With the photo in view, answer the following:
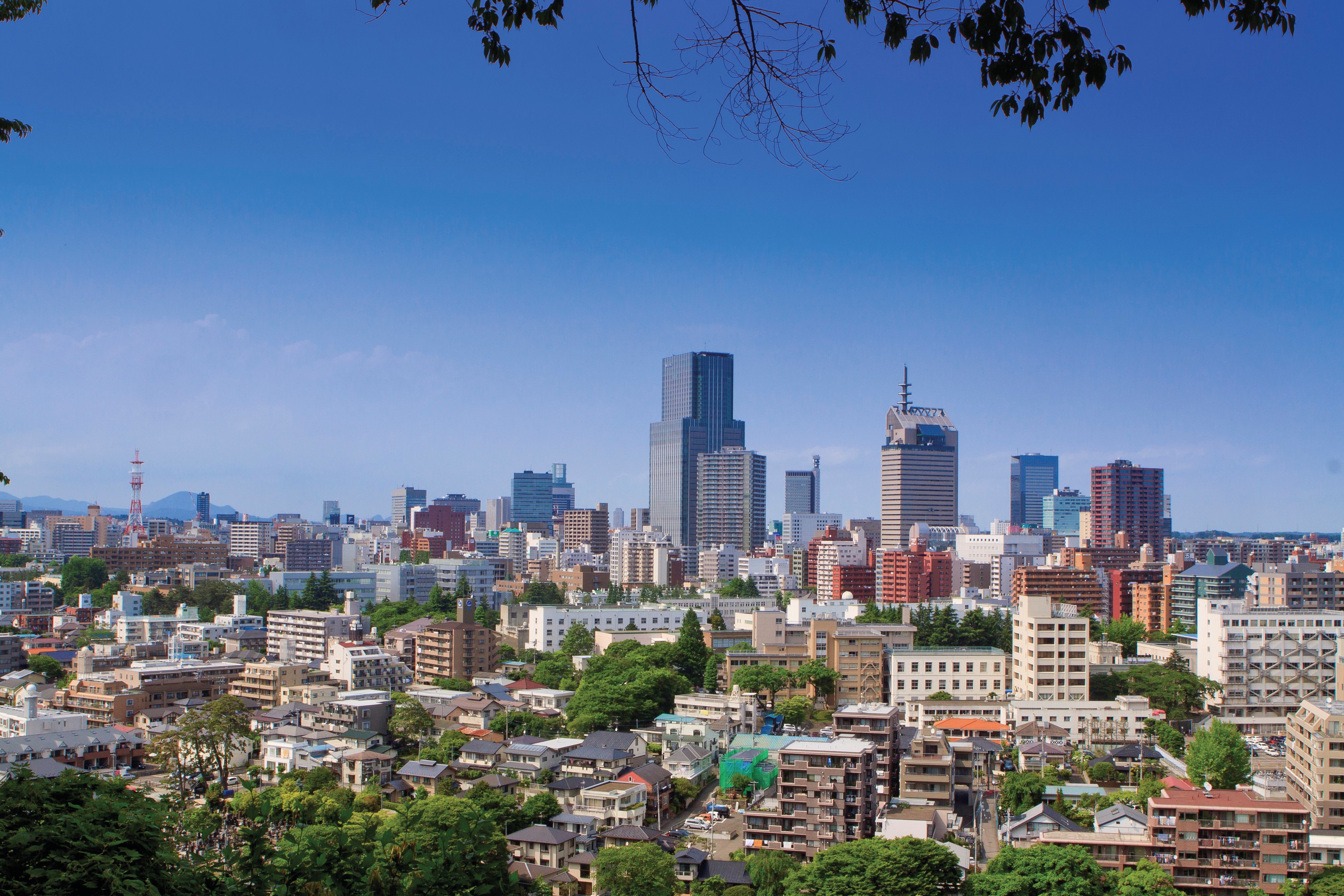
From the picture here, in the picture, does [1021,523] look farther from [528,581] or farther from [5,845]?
[5,845]

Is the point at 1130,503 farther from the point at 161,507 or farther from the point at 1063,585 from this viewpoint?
the point at 161,507

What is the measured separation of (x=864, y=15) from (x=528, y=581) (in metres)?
29.8

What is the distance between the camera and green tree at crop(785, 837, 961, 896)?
707 centimetres

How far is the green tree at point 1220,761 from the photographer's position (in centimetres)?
970

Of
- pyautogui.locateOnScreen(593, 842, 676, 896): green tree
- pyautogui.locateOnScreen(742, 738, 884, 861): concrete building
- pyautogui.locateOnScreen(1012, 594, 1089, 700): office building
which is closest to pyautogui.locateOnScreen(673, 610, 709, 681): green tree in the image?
pyautogui.locateOnScreen(1012, 594, 1089, 700): office building

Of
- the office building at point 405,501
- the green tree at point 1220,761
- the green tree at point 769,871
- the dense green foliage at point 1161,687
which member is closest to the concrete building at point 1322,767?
the green tree at point 1220,761

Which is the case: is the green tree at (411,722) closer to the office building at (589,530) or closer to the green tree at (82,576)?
the green tree at (82,576)

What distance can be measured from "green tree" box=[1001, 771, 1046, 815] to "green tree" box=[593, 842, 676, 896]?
3552 millimetres

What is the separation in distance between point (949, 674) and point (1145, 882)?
276 inches

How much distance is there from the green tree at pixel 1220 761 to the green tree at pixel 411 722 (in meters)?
8.31

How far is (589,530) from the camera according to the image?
46.0m

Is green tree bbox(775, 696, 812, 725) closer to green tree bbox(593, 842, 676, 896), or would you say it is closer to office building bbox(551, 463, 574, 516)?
green tree bbox(593, 842, 676, 896)

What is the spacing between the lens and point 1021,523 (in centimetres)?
5919

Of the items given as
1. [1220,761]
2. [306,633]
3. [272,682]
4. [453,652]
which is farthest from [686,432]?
[1220,761]
